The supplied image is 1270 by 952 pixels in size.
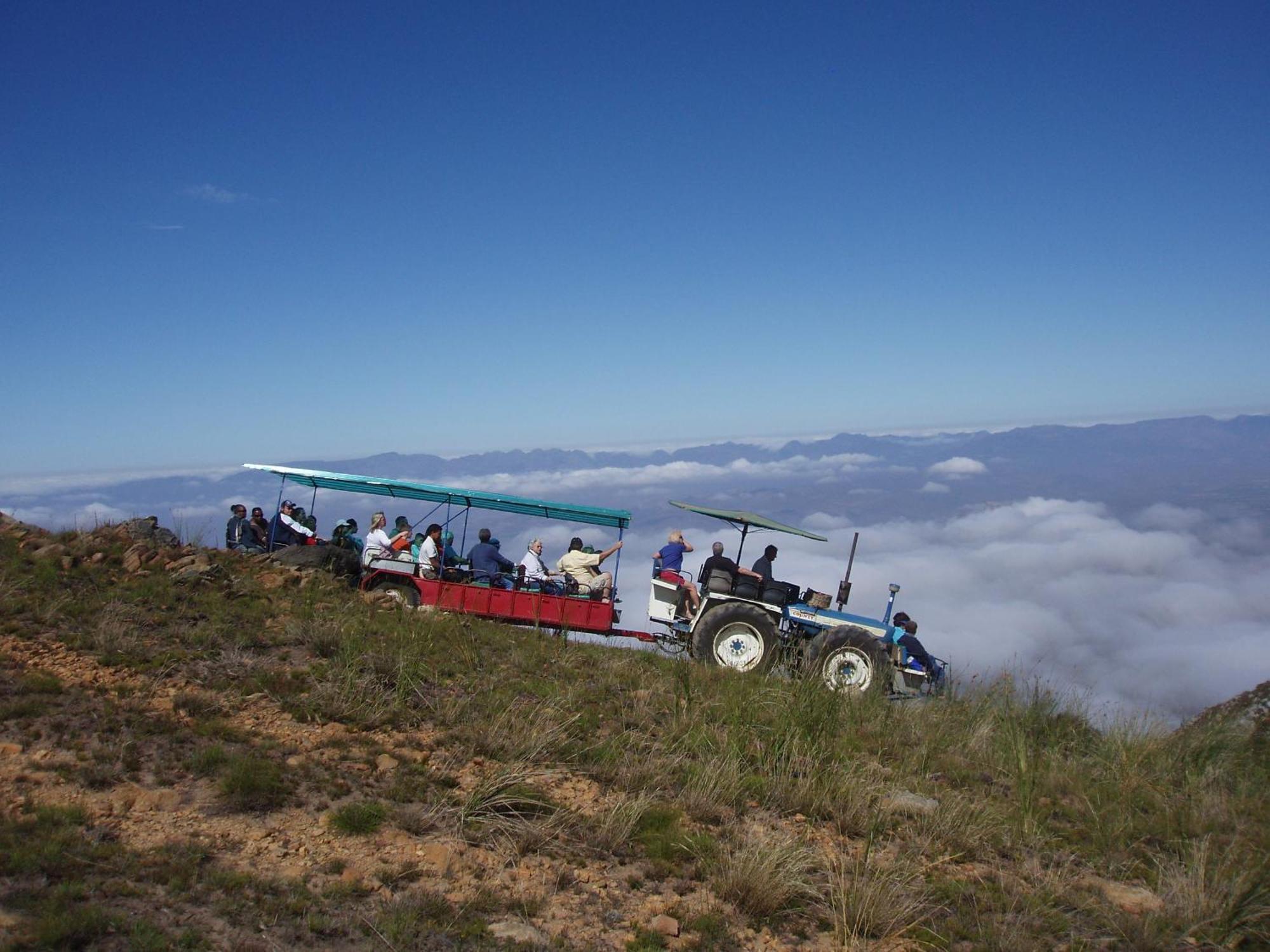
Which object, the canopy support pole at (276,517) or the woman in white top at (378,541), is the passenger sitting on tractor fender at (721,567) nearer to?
the woman in white top at (378,541)

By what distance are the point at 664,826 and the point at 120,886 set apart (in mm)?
3465

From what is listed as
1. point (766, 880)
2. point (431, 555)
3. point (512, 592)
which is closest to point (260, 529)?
→ point (431, 555)

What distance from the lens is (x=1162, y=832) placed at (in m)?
6.99

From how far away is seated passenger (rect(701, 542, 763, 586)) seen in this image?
12.7 meters

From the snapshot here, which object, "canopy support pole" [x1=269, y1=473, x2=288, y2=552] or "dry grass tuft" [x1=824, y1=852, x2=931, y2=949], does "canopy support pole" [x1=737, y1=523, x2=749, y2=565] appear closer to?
"dry grass tuft" [x1=824, y1=852, x2=931, y2=949]

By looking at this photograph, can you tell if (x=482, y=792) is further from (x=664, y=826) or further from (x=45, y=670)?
(x=45, y=670)

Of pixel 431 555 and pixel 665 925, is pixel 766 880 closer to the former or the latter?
pixel 665 925

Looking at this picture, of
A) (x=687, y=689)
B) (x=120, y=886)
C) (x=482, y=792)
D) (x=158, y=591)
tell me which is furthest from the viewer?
(x=158, y=591)

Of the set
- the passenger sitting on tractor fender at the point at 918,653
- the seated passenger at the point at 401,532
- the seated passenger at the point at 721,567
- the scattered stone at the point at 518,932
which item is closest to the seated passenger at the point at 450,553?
the seated passenger at the point at 401,532

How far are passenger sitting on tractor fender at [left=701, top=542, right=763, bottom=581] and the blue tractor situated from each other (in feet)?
0.15

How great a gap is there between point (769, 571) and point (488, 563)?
4.79 meters

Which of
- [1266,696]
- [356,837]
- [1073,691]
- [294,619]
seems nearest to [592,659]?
[294,619]

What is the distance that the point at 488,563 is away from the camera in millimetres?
14133

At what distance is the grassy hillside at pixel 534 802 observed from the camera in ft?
15.8
